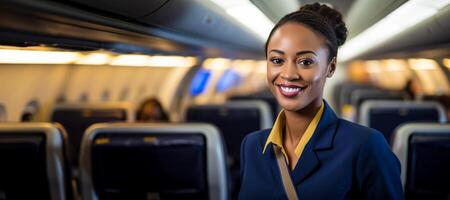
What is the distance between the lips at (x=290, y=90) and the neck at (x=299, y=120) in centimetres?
13

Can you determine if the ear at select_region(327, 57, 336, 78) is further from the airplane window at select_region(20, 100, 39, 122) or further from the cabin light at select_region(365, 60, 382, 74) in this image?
the cabin light at select_region(365, 60, 382, 74)

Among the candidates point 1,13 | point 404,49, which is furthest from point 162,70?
point 1,13

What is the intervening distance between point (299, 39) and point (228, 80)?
20577mm

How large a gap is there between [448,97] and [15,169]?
5020 millimetres

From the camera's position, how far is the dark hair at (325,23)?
1969 mm

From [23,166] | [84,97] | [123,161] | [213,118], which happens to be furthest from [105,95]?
[123,161]

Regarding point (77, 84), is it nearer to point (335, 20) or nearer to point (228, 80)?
point (335, 20)

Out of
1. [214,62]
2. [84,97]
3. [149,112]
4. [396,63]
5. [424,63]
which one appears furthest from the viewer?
[396,63]

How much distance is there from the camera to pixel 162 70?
12.6m

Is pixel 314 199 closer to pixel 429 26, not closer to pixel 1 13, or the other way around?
pixel 1 13

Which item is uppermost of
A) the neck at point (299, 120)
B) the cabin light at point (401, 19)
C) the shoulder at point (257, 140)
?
the cabin light at point (401, 19)

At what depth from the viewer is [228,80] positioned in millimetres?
22531

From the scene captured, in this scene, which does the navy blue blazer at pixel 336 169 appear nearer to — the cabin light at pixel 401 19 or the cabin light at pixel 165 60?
the cabin light at pixel 401 19

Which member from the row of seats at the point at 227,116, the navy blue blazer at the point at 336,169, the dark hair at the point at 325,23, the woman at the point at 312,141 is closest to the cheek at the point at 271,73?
the woman at the point at 312,141
